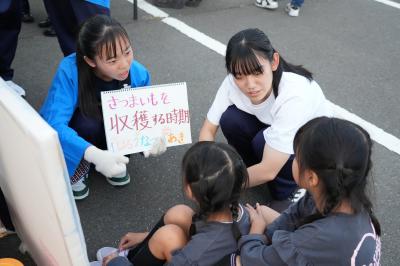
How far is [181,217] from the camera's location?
58.8 inches

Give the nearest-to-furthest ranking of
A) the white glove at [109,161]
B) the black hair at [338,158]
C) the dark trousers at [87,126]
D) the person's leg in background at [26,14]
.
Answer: the black hair at [338,158]
the white glove at [109,161]
the dark trousers at [87,126]
the person's leg in background at [26,14]

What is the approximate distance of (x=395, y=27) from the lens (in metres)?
4.07

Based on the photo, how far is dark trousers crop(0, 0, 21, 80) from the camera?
244cm

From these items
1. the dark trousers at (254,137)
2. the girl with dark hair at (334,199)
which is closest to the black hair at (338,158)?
the girl with dark hair at (334,199)

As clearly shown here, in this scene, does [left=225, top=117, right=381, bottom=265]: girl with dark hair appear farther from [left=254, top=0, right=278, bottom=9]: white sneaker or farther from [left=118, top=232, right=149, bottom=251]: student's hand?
[left=254, top=0, right=278, bottom=9]: white sneaker

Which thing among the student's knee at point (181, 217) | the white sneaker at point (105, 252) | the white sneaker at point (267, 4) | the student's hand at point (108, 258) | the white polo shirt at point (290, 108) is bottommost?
the white sneaker at point (105, 252)

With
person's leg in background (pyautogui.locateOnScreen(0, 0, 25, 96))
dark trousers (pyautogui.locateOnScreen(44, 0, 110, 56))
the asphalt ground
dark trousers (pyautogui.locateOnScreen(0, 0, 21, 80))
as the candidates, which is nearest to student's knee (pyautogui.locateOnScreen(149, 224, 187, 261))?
the asphalt ground

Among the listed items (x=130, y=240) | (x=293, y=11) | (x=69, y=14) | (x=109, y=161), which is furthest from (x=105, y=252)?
(x=293, y=11)

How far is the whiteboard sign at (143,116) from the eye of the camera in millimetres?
1764

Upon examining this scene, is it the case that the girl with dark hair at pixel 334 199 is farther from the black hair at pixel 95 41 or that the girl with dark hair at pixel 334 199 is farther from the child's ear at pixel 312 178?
the black hair at pixel 95 41

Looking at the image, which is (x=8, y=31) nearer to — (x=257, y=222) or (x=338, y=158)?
(x=257, y=222)

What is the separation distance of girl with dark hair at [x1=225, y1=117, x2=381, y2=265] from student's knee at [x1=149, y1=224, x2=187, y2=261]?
309 millimetres

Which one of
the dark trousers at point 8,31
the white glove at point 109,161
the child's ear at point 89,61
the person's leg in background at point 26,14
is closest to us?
the white glove at point 109,161

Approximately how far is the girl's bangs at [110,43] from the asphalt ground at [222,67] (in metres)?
0.72
